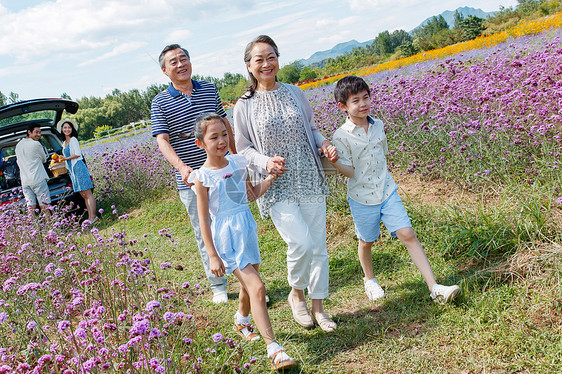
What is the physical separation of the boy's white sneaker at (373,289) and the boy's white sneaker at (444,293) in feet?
1.63

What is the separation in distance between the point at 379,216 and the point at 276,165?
971 mm

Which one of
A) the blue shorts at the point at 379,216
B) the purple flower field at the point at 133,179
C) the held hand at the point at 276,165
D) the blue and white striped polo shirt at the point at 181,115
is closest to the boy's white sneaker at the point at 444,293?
the blue shorts at the point at 379,216

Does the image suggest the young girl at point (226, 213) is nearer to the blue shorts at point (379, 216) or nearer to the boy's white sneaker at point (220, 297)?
the blue shorts at point (379, 216)

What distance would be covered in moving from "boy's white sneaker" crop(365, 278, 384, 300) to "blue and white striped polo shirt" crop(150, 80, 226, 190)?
5.49 feet

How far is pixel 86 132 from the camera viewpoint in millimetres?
64625

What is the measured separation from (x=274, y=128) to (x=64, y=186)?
20.5 ft

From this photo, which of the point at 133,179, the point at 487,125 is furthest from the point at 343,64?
the point at 487,125

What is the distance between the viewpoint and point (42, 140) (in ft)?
29.3

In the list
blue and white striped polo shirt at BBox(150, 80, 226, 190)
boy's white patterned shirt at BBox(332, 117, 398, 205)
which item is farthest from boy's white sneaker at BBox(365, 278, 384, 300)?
blue and white striped polo shirt at BBox(150, 80, 226, 190)

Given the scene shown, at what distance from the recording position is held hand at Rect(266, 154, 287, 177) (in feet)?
9.61

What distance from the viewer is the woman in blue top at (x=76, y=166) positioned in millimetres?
7953

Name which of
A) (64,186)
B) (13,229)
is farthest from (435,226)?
(64,186)

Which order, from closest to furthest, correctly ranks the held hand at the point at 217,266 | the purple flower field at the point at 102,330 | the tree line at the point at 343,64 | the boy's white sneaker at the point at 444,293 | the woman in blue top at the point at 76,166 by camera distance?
1. the purple flower field at the point at 102,330
2. the held hand at the point at 217,266
3. the boy's white sneaker at the point at 444,293
4. the woman in blue top at the point at 76,166
5. the tree line at the point at 343,64

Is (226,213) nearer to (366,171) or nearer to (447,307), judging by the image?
(366,171)
